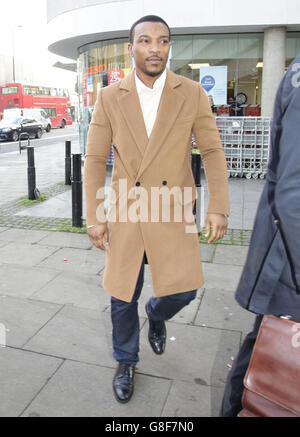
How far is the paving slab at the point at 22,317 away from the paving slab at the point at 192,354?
2.69ft

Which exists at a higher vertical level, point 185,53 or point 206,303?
point 185,53

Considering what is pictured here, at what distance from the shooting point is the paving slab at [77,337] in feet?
9.79

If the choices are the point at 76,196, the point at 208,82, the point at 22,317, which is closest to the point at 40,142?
the point at 208,82

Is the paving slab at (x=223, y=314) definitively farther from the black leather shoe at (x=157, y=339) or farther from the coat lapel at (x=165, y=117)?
the coat lapel at (x=165, y=117)

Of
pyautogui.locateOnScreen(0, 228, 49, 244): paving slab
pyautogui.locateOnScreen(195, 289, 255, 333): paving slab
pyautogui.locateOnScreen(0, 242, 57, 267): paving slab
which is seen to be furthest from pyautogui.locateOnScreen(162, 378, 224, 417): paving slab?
pyautogui.locateOnScreen(0, 228, 49, 244): paving slab

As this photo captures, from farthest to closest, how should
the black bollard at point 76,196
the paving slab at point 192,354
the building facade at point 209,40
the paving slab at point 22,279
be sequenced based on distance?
the building facade at point 209,40, the black bollard at point 76,196, the paving slab at point 22,279, the paving slab at point 192,354

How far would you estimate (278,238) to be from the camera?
1.60 metres

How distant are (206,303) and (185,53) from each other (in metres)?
9.46

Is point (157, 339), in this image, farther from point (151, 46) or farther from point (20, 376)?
point (151, 46)

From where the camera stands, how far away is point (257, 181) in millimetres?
10320

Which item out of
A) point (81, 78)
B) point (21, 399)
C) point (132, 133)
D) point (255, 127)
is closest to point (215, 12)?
point (255, 127)

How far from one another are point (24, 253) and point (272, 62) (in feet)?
27.5

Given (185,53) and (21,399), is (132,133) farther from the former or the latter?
(185,53)

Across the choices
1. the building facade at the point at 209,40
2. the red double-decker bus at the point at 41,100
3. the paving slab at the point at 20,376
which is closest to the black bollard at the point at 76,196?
the paving slab at the point at 20,376
